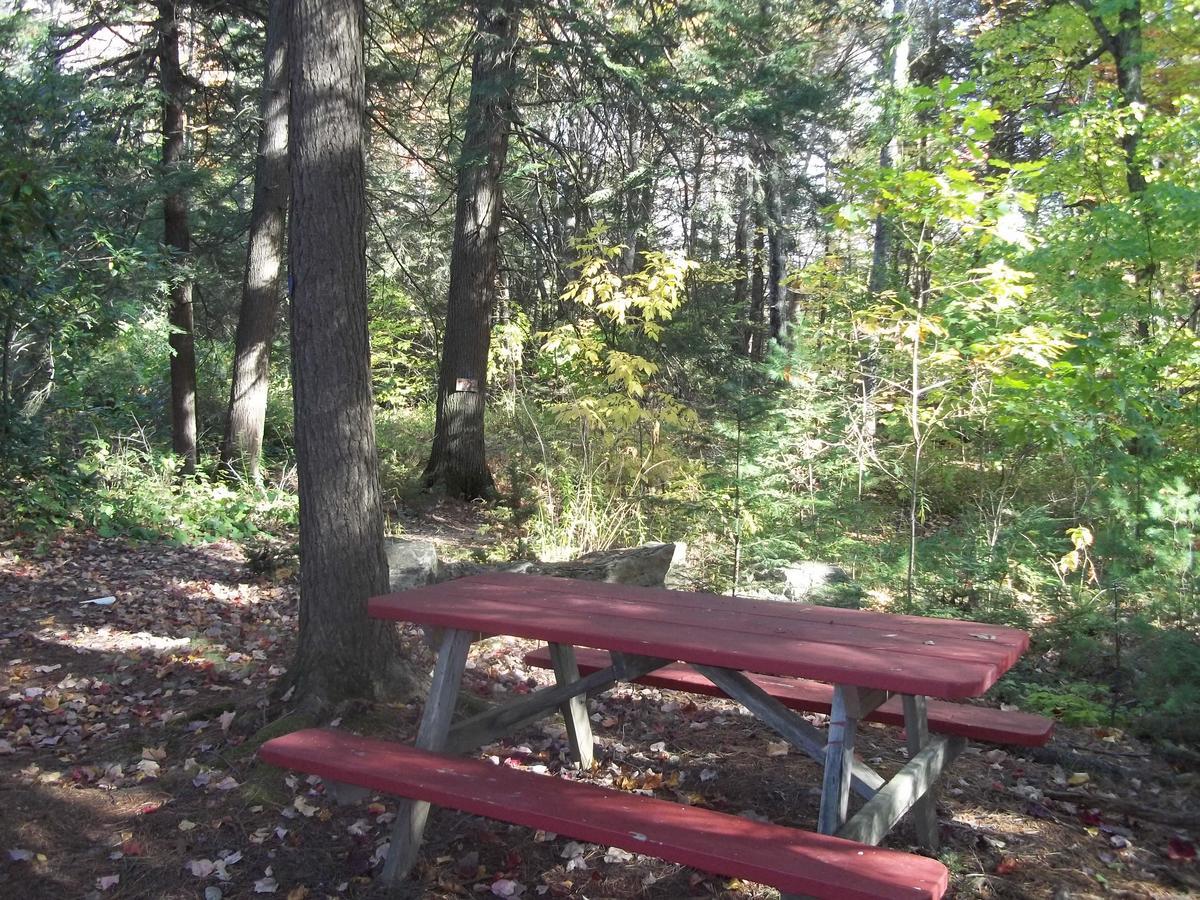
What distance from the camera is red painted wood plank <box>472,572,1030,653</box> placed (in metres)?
3.00

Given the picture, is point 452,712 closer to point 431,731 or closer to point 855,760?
point 431,731

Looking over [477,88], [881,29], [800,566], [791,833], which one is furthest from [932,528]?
[881,29]

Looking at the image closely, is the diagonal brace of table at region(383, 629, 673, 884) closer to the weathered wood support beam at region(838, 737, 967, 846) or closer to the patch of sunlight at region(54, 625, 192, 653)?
the weathered wood support beam at region(838, 737, 967, 846)

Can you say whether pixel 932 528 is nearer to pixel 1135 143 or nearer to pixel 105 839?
pixel 1135 143

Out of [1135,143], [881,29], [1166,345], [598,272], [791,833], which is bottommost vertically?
[791,833]

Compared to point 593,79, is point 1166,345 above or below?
below

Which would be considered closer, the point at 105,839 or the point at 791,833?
the point at 791,833

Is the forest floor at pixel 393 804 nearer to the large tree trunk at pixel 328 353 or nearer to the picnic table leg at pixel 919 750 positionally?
the picnic table leg at pixel 919 750

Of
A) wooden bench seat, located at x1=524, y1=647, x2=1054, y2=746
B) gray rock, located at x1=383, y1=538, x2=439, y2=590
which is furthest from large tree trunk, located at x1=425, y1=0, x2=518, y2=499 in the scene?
wooden bench seat, located at x1=524, y1=647, x2=1054, y2=746

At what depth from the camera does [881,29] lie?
1628 centimetres

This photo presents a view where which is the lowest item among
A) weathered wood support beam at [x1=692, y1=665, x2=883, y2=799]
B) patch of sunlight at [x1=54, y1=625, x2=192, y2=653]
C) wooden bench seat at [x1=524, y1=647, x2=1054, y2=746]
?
patch of sunlight at [x1=54, y1=625, x2=192, y2=653]

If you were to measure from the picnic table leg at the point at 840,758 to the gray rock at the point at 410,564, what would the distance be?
163 inches

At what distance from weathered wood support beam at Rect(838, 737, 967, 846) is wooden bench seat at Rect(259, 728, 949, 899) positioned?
0.17 m

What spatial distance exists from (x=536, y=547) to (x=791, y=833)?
5.06 meters
